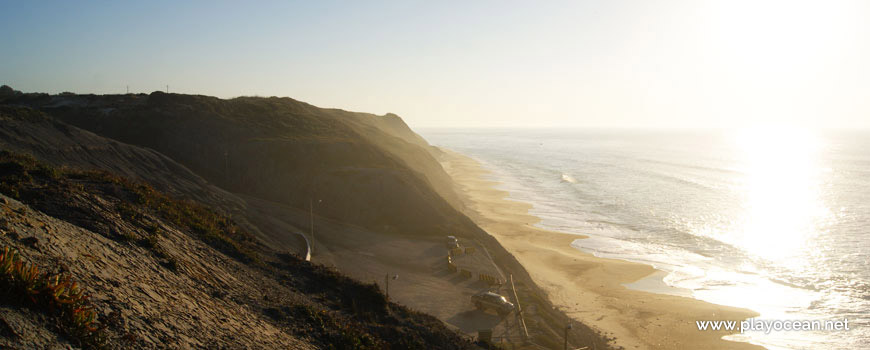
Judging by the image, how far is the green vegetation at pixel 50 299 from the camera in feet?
28.3

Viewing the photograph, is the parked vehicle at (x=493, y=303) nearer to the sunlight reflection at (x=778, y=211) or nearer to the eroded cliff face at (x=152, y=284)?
the eroded cliff face at (x=152, y=284)

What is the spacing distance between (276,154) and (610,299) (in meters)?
34.6

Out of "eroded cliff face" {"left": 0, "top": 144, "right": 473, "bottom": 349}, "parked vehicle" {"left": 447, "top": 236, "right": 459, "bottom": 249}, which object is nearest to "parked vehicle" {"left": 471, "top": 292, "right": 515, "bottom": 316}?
"eroded cliff face" {"left": 0, "top": 144, "right": 473, "bottom": 349}

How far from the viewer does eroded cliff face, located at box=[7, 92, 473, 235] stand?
44062mm

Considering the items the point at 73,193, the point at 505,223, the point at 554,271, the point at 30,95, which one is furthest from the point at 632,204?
the point at 30,95

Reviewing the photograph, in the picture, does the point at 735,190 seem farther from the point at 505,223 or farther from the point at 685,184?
the point at 505,223

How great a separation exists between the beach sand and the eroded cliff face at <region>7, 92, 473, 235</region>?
285 inches

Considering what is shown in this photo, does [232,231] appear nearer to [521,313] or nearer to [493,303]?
[493,303]

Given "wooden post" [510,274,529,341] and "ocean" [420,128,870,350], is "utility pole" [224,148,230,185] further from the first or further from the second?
"ocean" [420,128,870,350]

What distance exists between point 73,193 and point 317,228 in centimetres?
2193

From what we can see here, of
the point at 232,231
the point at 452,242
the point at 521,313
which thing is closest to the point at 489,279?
the point at 521,313

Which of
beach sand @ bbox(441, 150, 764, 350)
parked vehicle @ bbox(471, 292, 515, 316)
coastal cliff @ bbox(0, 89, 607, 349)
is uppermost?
coastal cliff @ bbox(0, 89, 607, 349)

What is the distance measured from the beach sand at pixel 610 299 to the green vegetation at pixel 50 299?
2351cm

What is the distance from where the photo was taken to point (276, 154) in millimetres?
50031
